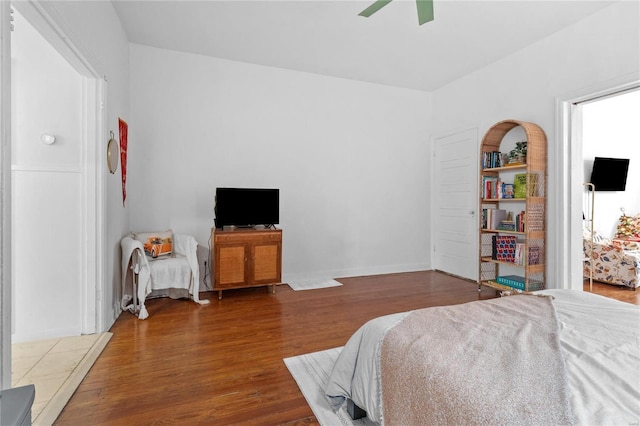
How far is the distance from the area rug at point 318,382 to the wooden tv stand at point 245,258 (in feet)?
5.36

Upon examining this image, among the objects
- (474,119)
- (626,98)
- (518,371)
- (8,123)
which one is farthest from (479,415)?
(626,98)

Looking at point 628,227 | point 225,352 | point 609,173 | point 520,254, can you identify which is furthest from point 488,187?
point 225,352

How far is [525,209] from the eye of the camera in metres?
3.59

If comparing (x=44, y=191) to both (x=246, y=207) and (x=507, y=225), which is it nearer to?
(x=246, y=207)

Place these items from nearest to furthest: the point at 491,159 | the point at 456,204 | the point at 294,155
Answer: the point at 491,159, the point at 294,155, the point at 456,204

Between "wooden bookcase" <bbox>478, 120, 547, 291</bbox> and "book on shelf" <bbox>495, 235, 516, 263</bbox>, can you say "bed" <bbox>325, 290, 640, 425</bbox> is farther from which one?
"book on shelf" <bbox>495, 235, 516, 263</bbox>

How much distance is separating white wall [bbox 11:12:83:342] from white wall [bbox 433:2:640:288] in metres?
4.47

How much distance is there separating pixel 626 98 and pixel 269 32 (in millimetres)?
5508

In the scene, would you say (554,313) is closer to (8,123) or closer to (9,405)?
(9,405)

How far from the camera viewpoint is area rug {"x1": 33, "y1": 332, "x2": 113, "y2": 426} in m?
1.63

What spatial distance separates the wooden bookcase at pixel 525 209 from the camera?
346 cm

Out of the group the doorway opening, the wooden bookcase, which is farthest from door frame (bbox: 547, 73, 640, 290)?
the wooden bookcase

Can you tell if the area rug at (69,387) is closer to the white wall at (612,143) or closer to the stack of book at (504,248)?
the stack of book at (504,248)

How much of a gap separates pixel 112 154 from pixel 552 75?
4.50 m
